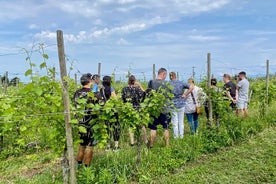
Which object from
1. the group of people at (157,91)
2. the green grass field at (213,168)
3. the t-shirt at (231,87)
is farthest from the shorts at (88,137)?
the t-shirt at (231,87)

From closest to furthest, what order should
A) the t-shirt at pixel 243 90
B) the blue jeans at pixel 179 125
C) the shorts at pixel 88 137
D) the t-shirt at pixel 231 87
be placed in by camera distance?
1. the shorts at pixel 88 137
2. the blue jeans at pixel 179 125
3. the t-shirt at pixel 231 87
4. the t-shirt at pixel 243 90

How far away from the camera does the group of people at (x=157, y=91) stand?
4930 mm

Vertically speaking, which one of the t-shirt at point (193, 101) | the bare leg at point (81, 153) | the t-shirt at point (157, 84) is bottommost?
the bare leg at point (81, 153)

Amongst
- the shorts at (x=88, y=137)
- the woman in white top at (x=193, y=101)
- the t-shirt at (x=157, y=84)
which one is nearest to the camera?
the shorts at (x=88, y=137)

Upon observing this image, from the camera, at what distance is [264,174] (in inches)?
196

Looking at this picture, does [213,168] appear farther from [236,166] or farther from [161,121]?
[161,121]

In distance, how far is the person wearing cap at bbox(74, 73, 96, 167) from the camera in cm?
452

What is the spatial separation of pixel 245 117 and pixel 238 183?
325cm

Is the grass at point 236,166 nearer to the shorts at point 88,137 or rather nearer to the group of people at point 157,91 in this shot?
the group of people at point 157,91

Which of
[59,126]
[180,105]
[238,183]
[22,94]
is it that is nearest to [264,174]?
[238,183]

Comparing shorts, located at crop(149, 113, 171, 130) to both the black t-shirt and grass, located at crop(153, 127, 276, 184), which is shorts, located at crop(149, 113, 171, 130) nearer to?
grass, located at crop(153, 127, 276, 184)

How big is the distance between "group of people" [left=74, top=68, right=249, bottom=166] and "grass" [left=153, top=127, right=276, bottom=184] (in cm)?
94

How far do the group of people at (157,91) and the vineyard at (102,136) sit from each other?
0.60ft

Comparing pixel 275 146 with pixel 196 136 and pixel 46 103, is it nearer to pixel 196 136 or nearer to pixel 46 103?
pixel 196 136
